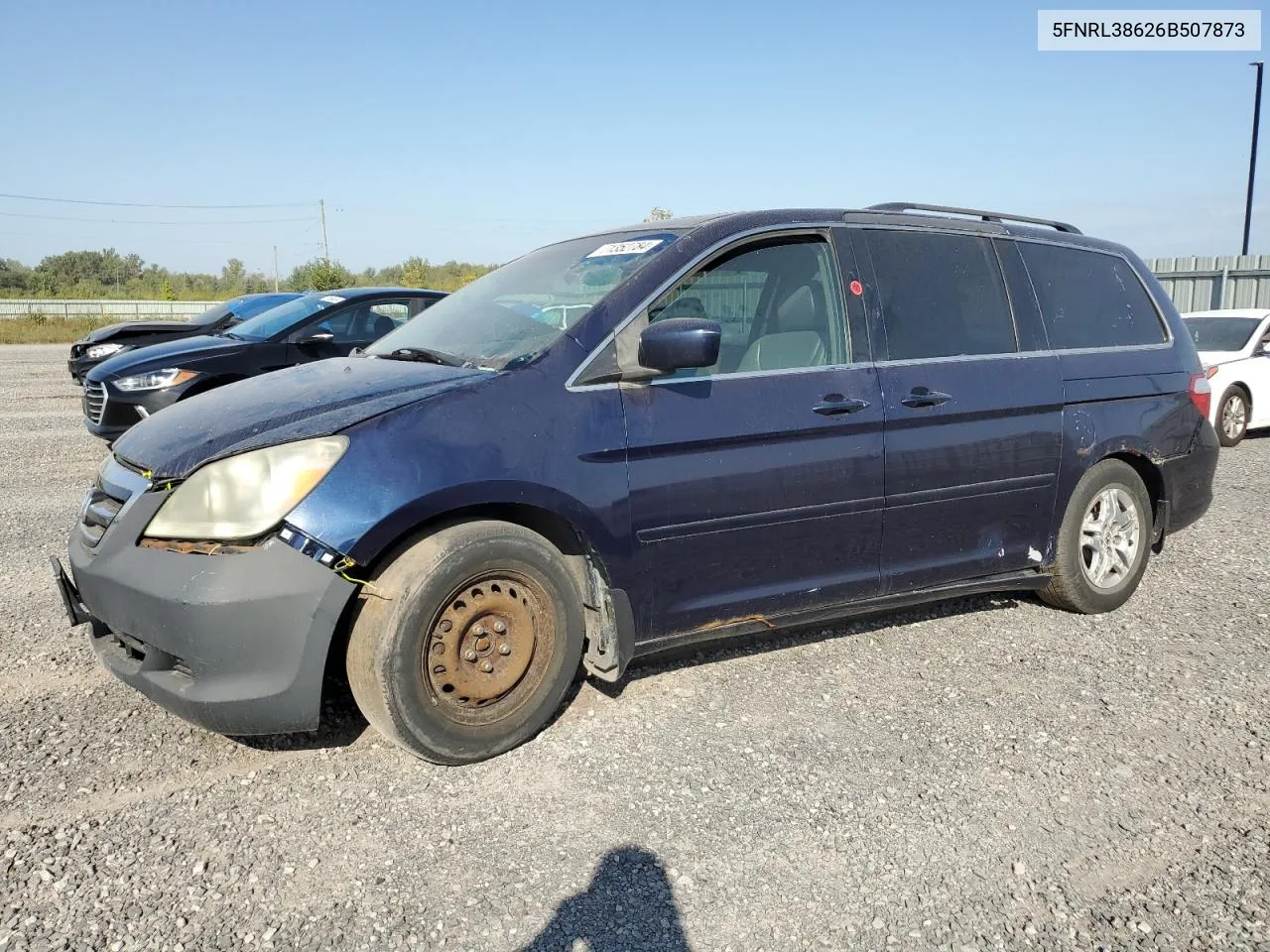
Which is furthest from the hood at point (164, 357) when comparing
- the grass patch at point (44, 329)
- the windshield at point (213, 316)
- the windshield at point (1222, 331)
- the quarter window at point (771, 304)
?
the grass patch at point (44, 329)

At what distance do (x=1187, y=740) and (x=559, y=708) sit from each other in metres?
2.27

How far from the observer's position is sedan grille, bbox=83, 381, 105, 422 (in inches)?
340

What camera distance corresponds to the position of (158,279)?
8838 cm

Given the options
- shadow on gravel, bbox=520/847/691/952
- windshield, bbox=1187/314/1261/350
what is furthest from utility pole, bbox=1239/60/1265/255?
shadow on gravel, bbox=520/847/691/952

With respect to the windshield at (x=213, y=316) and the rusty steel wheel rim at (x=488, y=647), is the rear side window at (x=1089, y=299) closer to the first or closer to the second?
the rusty steel wheel rim at (x=488, y=647)

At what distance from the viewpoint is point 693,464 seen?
141 inches

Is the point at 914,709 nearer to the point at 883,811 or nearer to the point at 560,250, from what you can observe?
the point at 883,811

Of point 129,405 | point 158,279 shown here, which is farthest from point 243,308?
point 158,279

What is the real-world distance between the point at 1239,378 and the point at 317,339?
961cm

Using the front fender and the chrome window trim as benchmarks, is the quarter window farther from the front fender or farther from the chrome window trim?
the front fender

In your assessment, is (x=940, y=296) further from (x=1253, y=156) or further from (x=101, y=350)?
(x=1253, y=156)

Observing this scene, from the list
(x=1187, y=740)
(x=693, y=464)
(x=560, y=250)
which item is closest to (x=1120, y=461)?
(x=1187, y=740)

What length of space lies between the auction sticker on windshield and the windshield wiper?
0.78 m

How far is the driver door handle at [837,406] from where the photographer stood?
3883 millimetres
